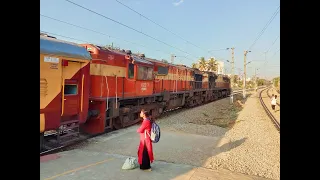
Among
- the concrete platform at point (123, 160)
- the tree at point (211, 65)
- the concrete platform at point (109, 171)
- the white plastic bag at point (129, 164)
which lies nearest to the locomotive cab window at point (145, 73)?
the concrete platform at point (123, 160)

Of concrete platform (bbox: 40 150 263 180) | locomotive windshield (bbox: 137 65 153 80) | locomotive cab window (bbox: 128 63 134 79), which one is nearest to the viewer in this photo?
concrete platform (bbox: 40 150 263 180)

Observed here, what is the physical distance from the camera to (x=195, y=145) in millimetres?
8797

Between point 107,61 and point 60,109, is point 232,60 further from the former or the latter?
point 60,109

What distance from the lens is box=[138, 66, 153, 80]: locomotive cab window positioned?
1249cm

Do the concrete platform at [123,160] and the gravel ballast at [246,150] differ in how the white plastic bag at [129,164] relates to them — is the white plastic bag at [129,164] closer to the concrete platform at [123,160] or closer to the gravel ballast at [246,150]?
the concrete platform at [123,160]

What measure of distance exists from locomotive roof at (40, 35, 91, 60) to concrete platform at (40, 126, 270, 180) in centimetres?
282

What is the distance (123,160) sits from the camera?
21.3 feet

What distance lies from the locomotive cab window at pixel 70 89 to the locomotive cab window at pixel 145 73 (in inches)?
190

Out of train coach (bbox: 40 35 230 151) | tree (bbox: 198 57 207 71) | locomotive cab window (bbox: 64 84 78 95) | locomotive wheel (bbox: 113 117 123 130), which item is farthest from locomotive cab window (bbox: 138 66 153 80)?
tree (bbox: 198 57 207 71)

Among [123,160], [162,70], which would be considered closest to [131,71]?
[162,70]

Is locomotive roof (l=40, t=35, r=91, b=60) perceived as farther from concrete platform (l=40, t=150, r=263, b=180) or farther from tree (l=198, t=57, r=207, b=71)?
tree (l=198, t=57, r=207, b=71)

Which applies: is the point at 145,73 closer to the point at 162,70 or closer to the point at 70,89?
the point at 162,70

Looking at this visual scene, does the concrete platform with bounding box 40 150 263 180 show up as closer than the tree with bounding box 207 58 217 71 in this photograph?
Yes

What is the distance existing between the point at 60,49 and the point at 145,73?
642cm
